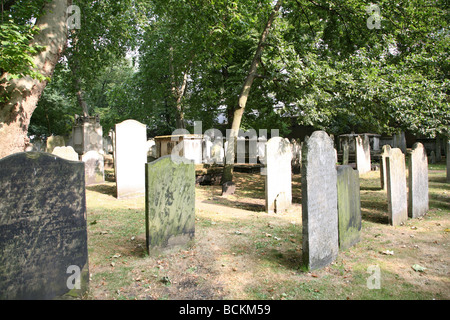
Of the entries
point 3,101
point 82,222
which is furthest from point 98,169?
point 82,222

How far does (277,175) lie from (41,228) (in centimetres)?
572

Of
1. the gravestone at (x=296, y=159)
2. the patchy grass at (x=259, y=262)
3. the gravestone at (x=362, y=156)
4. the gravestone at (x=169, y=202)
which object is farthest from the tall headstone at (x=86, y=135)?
the gravestone at (x=169, y=202)

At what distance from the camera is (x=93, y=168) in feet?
38.0

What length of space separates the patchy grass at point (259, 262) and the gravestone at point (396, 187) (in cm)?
23

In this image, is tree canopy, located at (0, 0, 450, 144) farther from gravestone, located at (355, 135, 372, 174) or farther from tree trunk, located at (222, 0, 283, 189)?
gravestone, located at (355, 135, 372, 174)

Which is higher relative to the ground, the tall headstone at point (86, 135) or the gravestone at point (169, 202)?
the tall headstone at point (86, 135)

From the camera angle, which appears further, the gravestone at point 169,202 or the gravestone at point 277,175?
the gravestone at point 277,175

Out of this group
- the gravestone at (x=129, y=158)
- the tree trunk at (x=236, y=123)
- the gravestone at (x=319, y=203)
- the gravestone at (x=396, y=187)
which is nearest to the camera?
the gravestone at (x=319, y=203)

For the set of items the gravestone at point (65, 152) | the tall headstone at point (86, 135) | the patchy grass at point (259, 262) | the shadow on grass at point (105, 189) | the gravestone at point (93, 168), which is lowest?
the patchy grass at point (259, 262)

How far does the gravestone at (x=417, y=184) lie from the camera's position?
6.51m

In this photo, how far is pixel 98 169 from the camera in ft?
38.5

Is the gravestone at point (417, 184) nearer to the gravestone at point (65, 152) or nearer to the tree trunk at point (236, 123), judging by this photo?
the tree trunk at point (236, 123)

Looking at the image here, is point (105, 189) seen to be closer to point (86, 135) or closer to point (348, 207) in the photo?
point (86, 135)

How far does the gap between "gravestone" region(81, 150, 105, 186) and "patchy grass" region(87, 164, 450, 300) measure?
4.63 metres
